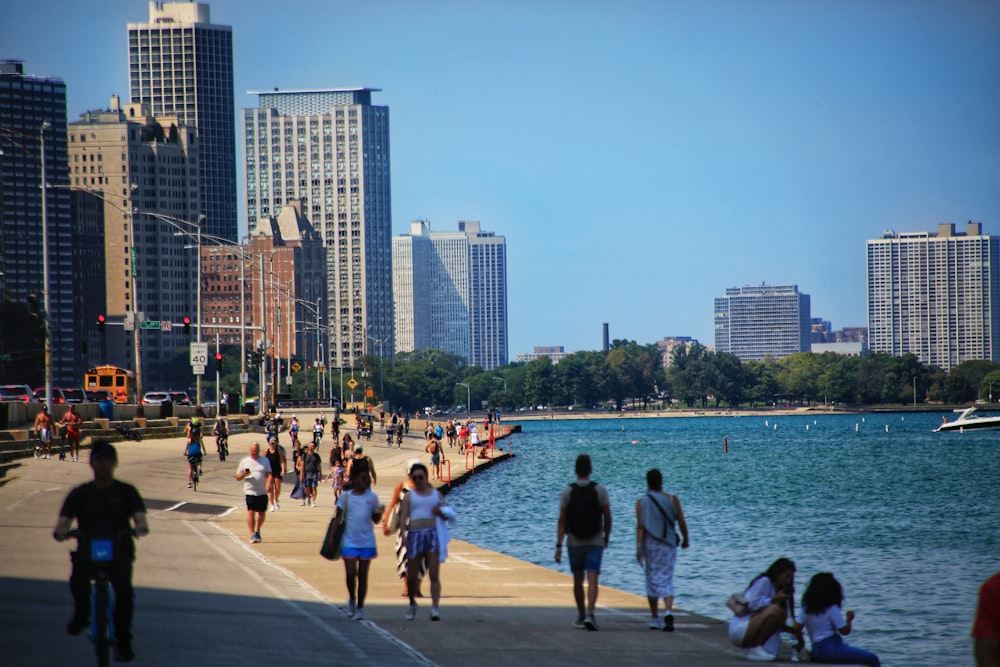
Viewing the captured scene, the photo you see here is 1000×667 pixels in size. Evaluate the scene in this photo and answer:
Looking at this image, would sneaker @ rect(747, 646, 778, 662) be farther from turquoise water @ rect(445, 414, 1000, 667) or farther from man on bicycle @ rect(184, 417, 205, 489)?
man on bicycle @ rect(184, 417, 205, 489)

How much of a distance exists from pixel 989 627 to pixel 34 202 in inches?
5292

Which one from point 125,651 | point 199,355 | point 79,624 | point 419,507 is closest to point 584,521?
point 419,507

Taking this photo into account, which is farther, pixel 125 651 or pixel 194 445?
pixel 194 445

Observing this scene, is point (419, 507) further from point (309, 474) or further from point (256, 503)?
point (309, 474)

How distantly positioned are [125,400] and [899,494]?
49.1 m

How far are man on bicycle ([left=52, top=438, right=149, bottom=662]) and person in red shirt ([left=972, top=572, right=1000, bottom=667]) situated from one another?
7.51m

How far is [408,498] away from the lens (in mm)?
15492

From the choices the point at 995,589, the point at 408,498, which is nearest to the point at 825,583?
the point at 408,498

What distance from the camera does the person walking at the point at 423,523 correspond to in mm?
15461

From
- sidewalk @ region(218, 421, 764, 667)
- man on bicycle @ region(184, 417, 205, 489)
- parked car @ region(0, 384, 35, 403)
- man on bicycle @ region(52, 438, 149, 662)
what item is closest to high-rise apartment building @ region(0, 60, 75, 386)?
parked car @ region(0, 384, 35, 403)

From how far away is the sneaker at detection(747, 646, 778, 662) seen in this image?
45.0 feet

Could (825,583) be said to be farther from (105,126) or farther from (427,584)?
(105,126)

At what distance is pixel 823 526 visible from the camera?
146 feet

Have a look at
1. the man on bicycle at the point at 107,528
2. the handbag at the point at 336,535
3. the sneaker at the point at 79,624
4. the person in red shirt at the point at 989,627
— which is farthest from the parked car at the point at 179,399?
the person in red shirt at the point at 989,627
